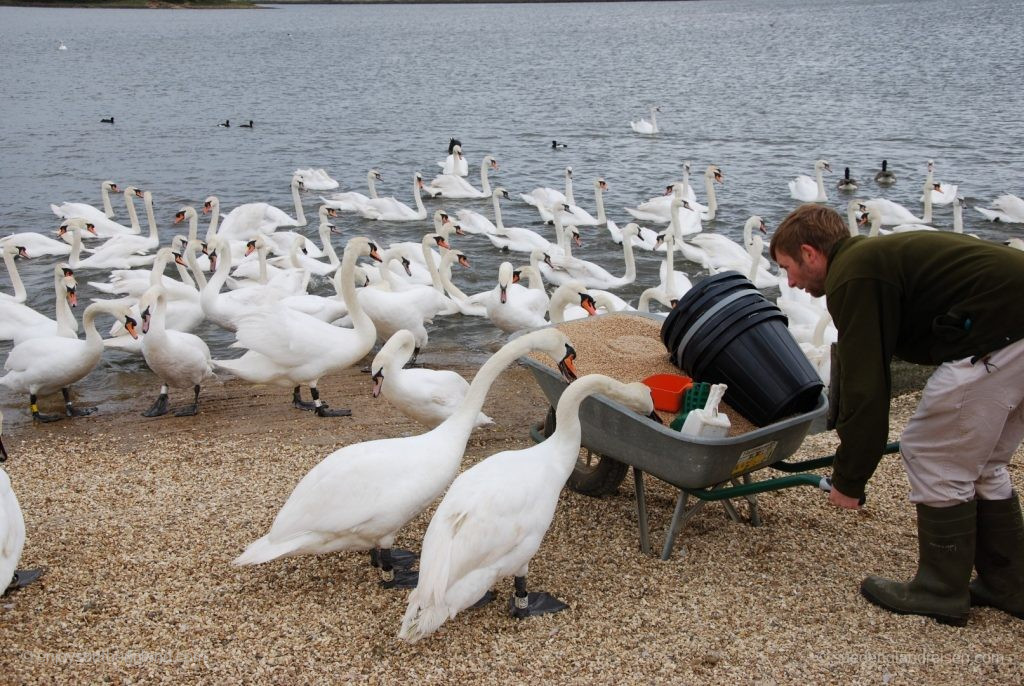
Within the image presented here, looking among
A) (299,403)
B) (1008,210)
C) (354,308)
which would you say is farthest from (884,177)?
(299,403)

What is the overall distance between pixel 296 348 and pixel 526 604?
4026 mm

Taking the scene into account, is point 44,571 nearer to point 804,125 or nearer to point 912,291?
point 912,291

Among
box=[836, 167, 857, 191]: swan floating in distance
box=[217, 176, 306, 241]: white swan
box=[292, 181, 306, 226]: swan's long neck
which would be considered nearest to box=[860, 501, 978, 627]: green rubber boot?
box=[217, 176, 306, 241]: white swan

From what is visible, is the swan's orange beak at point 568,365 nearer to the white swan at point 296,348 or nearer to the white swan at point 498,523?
the white swan at point 498,523

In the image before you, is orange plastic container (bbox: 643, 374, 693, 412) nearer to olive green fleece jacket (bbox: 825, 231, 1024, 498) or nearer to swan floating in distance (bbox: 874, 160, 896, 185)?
olive green fleece jacket (bbox: 825, 231, 1024, 498)

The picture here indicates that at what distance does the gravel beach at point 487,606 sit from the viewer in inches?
170

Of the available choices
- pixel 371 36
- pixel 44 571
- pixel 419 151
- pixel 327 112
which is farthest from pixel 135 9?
pixel 44 571

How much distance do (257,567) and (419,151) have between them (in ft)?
69.2

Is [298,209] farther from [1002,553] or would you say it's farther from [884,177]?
[1002,553]

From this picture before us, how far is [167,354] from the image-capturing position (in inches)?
330

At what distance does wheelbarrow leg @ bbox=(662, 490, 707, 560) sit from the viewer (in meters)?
5.02

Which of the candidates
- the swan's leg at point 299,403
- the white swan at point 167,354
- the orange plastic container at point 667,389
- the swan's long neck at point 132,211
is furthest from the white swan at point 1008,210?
the swan's long neck at point 132,211

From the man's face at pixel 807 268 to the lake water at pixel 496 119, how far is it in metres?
5.57

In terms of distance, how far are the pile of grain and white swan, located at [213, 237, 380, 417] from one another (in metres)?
2.46
